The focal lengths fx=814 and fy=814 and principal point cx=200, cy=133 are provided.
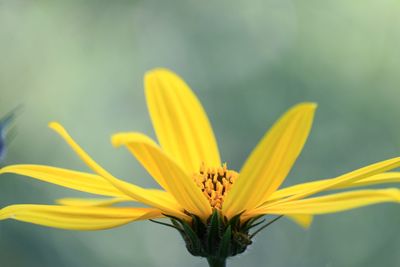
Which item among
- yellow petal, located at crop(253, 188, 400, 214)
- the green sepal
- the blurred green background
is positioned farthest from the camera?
the blurred green background

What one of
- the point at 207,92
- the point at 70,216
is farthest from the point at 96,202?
the point at 207,92

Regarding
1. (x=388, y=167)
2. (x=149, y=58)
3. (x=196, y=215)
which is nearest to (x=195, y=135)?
(x=196, y=215)

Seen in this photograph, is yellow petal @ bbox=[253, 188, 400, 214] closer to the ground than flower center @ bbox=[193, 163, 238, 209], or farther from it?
closer to the ground

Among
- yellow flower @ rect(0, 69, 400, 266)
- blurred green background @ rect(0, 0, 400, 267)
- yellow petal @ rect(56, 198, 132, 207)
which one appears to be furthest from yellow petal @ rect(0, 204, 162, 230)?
blurred green background @ rect(0, 0, 400, 267)

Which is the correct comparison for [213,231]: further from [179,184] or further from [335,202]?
[335,202]

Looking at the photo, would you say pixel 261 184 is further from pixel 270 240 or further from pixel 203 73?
pixel 203 73

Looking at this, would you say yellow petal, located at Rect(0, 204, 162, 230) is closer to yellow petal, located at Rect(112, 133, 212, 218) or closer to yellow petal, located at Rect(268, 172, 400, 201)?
yellow petal, located at Rect(112, 133, 212, 218)

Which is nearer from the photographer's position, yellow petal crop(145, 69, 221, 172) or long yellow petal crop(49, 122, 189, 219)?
long yellow petal crop(49, 122, 189, 219)
